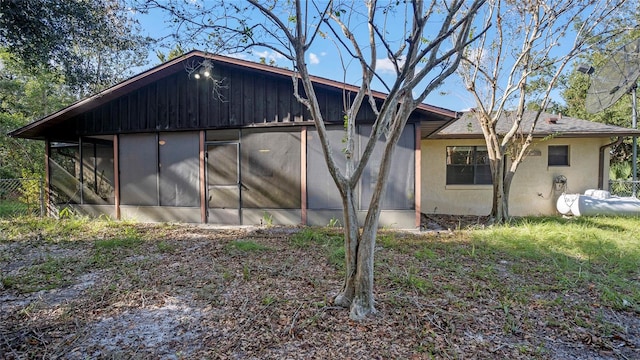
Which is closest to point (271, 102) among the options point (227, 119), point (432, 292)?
point (227, 119)

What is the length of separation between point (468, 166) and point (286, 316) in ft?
26.2

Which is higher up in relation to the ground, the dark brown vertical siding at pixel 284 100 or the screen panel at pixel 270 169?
the dark brown vertical siding at pixel 284 100

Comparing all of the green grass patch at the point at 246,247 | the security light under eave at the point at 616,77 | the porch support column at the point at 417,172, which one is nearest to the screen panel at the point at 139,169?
the green grass patch at the point at 246,247

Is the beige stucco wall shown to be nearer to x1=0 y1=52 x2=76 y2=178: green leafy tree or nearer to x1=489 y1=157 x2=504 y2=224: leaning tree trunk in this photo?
x1=489 y1=157 x2=504 y2=224: leaning tree trunk

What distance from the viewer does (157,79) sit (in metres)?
7.35

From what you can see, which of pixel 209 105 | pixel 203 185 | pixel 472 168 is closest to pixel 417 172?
pixel 472 168

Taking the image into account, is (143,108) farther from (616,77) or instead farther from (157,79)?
(616,77)

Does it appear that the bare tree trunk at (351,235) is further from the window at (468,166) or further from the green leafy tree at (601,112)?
the green leafy tree at (601,112)

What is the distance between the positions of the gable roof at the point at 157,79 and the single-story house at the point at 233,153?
27 millimetres

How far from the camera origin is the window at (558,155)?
8633mm

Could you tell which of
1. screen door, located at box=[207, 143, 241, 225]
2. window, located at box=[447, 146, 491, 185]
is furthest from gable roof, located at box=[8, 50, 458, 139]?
screen door, located at box=[207, 143, 241, 225]

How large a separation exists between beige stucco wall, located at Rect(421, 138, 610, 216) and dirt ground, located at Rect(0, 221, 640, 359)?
4936mm

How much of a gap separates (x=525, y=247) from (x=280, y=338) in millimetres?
4466

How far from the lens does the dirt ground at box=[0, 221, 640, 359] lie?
2273 millimetres
